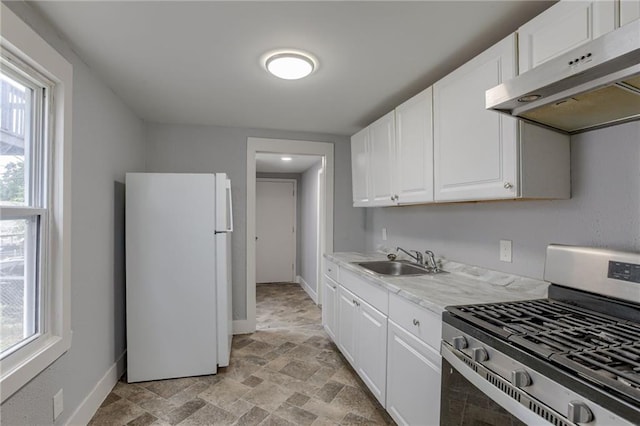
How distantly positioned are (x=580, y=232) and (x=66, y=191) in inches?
99.9

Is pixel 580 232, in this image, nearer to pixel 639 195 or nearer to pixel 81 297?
pixel 639 195

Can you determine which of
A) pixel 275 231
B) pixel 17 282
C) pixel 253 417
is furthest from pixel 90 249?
pixel 275 231

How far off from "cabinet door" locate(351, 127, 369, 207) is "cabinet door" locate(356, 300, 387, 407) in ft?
3.76

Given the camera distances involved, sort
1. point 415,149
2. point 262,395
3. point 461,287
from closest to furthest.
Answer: point 461,287 < point 415,149 < point 262,395

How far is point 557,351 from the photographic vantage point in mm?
905

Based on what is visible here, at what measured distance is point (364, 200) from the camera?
10.1 feet

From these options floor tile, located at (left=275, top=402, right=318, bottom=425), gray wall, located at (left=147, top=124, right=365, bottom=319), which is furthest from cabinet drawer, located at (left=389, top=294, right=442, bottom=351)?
gray wall, located at (left=147, top=124, right=365, bottom=319)

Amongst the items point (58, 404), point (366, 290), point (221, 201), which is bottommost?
A: point (58, 404)

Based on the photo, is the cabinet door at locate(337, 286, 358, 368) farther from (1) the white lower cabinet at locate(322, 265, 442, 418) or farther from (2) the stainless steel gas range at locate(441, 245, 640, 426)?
(2) the stainless steel gas range at locate(441, 245, 640, 426)

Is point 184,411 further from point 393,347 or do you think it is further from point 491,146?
point 491,146

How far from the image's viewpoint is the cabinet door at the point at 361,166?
2.98 m

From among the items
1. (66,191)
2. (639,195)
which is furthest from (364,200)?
(66,191)

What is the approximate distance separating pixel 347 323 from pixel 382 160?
4.49 ft

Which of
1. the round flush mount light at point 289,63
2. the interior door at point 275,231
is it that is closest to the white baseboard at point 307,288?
the interior door at point 275,231
